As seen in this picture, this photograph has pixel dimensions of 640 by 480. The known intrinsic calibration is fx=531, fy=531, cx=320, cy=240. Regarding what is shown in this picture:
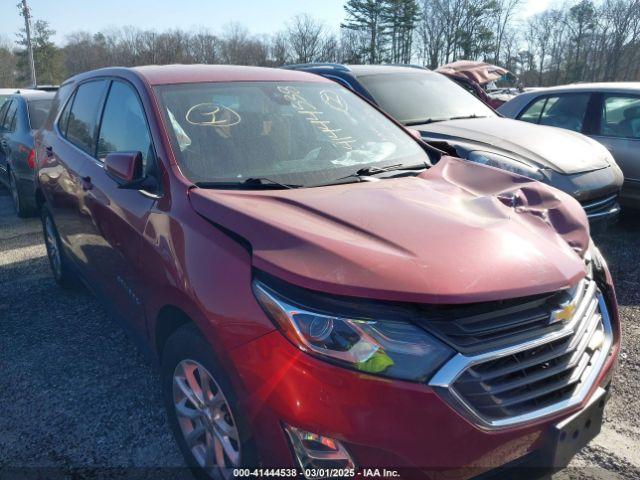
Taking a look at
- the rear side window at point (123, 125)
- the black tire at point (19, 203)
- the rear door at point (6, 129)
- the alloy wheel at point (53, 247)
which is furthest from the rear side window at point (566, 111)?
the rear door at point (6, 129)

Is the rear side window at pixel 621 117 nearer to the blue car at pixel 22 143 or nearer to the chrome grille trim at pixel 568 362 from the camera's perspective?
the chrome grille trim at pixel 568 362

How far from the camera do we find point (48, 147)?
433 cm

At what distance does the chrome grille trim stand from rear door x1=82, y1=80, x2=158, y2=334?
160 cm

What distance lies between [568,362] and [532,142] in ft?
12.1

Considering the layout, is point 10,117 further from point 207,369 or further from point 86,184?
point 207,369

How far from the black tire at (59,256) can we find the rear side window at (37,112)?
284cm

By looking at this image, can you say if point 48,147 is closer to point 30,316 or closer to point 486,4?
point 30,316

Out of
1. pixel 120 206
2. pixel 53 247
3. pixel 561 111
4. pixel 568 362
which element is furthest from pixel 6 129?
pixel 568 362

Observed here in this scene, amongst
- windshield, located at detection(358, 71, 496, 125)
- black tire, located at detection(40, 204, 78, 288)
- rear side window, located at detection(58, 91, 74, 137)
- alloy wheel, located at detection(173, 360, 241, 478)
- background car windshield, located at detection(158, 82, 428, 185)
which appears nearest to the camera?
alloy wheel, located at detection(173, 360, 241, 478)

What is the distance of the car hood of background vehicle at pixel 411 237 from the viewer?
1.72 meters

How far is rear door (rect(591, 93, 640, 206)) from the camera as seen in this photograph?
5773 millimetres

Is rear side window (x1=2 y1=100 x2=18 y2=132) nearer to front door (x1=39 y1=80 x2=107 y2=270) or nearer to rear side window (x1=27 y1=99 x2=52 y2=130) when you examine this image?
rear side window (x1=27 y1=99 x2=52 y2=130)

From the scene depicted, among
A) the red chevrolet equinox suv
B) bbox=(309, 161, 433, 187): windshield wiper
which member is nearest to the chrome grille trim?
the red chevrolet equinox suv

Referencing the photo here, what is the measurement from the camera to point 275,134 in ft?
9.62
